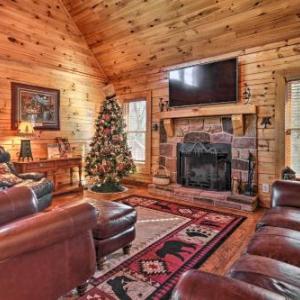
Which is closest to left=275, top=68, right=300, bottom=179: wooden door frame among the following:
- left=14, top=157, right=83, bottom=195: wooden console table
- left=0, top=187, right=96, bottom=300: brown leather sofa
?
left=0, top=187, right=96, bottom=300: brown leather sofa

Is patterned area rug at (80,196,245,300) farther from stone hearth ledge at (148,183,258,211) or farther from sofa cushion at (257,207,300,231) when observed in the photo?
sofa cushion at (257,207,300,231)

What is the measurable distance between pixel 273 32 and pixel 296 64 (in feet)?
1.99

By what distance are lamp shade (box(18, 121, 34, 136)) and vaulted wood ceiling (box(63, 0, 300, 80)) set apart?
241cm

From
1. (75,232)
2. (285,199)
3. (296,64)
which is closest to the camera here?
(75,232)

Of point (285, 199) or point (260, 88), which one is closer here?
point (285, 199)

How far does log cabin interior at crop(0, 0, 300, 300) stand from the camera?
66.3 inches

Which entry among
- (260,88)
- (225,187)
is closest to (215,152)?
(225,187)

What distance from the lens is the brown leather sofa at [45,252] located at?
130cm

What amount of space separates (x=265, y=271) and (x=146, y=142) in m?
4.55

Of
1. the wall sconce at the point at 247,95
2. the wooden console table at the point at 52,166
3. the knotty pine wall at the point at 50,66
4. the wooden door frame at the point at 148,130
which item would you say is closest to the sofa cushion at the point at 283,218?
the wall sconce at the point at 247,95

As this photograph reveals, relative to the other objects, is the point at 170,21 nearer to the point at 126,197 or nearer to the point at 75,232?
the point at 126,197

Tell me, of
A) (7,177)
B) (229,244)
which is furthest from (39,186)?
(229,244)

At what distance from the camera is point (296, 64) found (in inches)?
150

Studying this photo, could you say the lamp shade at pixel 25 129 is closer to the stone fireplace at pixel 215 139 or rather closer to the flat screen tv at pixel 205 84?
the stone fireplace at pixel 215 139
